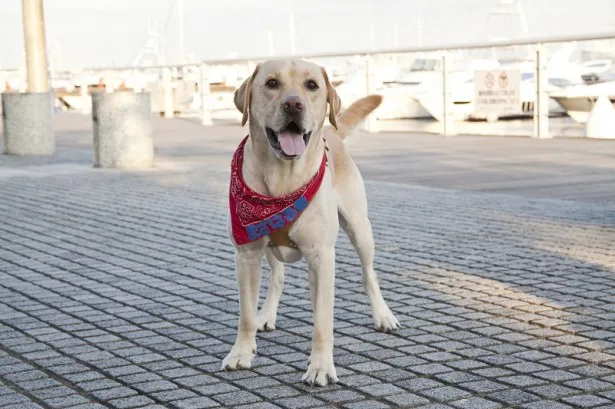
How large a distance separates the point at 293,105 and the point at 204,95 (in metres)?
23.4

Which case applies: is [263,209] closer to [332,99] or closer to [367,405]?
[332,99]

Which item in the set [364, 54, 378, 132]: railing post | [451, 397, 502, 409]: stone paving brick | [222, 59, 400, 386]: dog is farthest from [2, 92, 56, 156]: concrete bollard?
[451, 397, 502, 409]: stone paving brick

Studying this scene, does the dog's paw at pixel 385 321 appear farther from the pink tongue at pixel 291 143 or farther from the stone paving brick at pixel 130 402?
the stone paving brick at pixel 130 402

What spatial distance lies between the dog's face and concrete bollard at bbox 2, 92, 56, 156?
13.3m

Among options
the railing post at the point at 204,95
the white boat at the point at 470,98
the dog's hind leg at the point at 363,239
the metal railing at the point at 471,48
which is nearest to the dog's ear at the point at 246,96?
the dog's hind leg at the point at 363,239

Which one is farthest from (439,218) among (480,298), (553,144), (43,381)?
(553,144)

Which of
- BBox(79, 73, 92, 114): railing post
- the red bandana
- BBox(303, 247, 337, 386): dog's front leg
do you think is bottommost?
BBox(79, 73, 92, 114): railing post

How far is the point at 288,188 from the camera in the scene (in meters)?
4.75

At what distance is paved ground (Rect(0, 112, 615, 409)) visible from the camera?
4.36 metres

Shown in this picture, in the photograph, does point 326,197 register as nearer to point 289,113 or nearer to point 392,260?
point 289,113

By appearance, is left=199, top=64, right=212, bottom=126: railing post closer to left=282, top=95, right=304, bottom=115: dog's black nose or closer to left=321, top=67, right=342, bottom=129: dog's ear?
left=321, top=67, right=342, bottom=129: dog's ear

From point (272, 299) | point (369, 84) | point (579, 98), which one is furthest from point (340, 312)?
point (579, 98)

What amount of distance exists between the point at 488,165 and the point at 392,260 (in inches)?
277

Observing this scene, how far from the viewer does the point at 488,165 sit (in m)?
14.1
